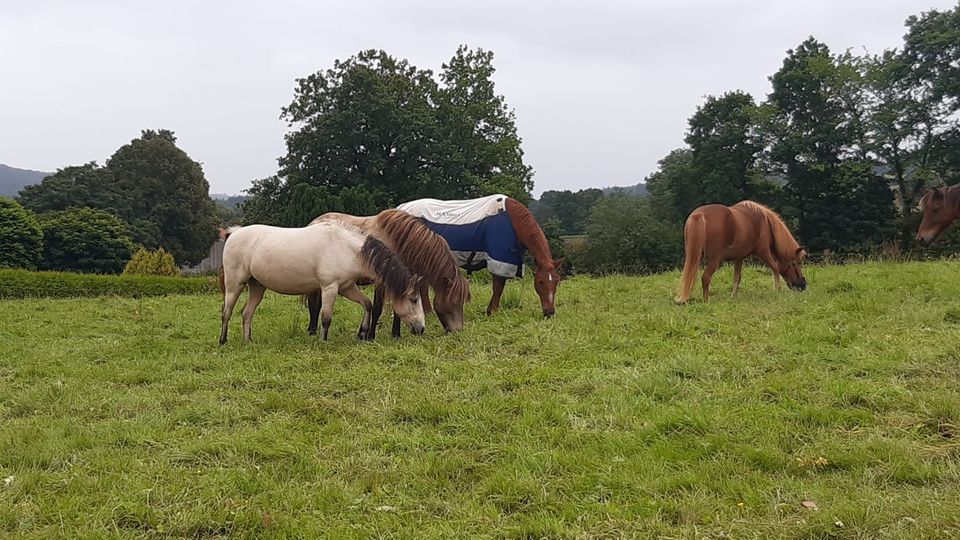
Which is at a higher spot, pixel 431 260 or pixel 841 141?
pixel 841 141

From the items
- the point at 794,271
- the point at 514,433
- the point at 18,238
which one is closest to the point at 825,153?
the point at 794,271

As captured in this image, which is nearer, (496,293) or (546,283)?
(546,283)

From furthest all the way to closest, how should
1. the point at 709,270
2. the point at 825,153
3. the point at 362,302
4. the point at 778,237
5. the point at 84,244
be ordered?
1. the point at 825,153
2. the point at 84,244
3. the point at 778,237
4. the point at 709,270
5. the point at 362,302

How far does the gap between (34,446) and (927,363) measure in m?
6.65

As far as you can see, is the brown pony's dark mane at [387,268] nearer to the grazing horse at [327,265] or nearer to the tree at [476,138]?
the grazing horse at [327,265]

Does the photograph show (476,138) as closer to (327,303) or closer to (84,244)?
(84,244)

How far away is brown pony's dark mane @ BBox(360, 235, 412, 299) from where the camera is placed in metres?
8.08

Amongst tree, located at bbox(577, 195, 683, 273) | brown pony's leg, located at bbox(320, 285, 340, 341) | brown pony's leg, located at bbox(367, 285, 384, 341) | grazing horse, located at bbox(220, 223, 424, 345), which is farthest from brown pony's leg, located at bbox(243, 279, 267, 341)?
tree, located at bbox(577, 195, 683, 273)

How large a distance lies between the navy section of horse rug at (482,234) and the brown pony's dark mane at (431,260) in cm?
114

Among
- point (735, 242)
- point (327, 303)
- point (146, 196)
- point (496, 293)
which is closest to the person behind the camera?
point (327, 303)

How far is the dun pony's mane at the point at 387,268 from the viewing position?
26.5ft

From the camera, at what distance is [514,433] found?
4305mm

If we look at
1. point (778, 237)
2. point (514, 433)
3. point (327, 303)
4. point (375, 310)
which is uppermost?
point (778, 237)

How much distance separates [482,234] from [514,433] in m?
5.64
